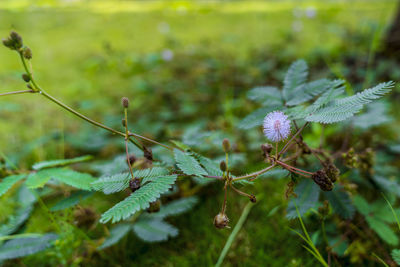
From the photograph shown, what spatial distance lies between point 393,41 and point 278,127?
2199 mm

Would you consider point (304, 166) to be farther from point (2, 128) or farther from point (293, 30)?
point (293, 30)

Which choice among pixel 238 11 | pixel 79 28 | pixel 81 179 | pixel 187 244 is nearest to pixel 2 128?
pixel 81 179

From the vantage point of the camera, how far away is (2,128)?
1776 mm

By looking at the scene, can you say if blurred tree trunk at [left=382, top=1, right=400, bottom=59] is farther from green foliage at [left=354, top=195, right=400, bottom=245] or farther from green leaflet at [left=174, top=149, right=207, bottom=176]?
green leaflet at [left=174, top=149, right=207, bottom=176]

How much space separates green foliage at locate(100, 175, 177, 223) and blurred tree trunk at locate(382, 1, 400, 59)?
2.33 metres

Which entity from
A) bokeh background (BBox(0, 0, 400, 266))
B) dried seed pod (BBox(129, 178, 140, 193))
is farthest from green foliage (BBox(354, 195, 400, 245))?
dried seed pod (BBox(129, 178, 140, 193))

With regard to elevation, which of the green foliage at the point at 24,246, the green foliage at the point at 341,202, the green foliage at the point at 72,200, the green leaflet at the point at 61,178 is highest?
the green leaflet at the point at 61,178

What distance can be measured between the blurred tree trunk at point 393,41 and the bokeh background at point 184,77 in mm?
38

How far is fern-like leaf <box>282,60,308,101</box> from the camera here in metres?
0.76

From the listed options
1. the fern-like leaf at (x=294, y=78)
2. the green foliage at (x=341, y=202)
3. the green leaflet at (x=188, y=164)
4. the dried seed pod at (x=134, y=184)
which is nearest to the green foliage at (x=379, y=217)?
the green foliage at (x=341, y=202)

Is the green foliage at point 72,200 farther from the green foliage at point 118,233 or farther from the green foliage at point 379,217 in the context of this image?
the green foliage at point 379,217

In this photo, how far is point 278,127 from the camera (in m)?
0.58

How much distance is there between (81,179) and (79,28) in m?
3.44

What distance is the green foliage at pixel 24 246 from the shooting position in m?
0.72
